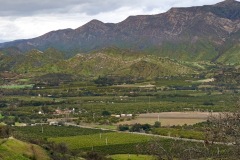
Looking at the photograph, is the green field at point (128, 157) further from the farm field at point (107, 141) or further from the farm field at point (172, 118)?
the farm field at point (172, 118)

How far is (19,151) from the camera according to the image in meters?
64.2

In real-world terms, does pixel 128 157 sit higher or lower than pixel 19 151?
lower

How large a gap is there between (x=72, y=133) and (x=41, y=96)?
8612 centimetres

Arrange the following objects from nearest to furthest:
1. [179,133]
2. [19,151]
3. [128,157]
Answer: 1. [19,151]
2. [128,157]
3. [179,133]

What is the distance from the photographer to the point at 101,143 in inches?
3565

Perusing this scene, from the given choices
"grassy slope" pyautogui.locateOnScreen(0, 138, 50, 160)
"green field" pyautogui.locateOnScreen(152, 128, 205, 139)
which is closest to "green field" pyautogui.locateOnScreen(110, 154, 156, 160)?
"grassy slope" pyautogui.locateOnScreen(0, 138, 50, 160)

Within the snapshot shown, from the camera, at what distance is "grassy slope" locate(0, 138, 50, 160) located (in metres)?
60.2

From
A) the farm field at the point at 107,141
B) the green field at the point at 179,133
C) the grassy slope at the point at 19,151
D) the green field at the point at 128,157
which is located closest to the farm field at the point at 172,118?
the green field at the point at 179,133

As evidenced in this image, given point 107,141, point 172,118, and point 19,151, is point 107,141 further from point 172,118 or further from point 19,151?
point 172,118

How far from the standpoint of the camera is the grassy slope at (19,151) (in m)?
60.2

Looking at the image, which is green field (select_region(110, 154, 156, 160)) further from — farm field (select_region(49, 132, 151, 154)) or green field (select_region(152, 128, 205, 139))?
green field (select_region(152, 128, 205, 139))

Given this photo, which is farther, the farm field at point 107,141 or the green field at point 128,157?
the farm field at point 107,141

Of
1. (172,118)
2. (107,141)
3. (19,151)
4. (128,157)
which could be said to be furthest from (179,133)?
(19,151)

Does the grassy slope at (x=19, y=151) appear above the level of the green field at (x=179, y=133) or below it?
above
